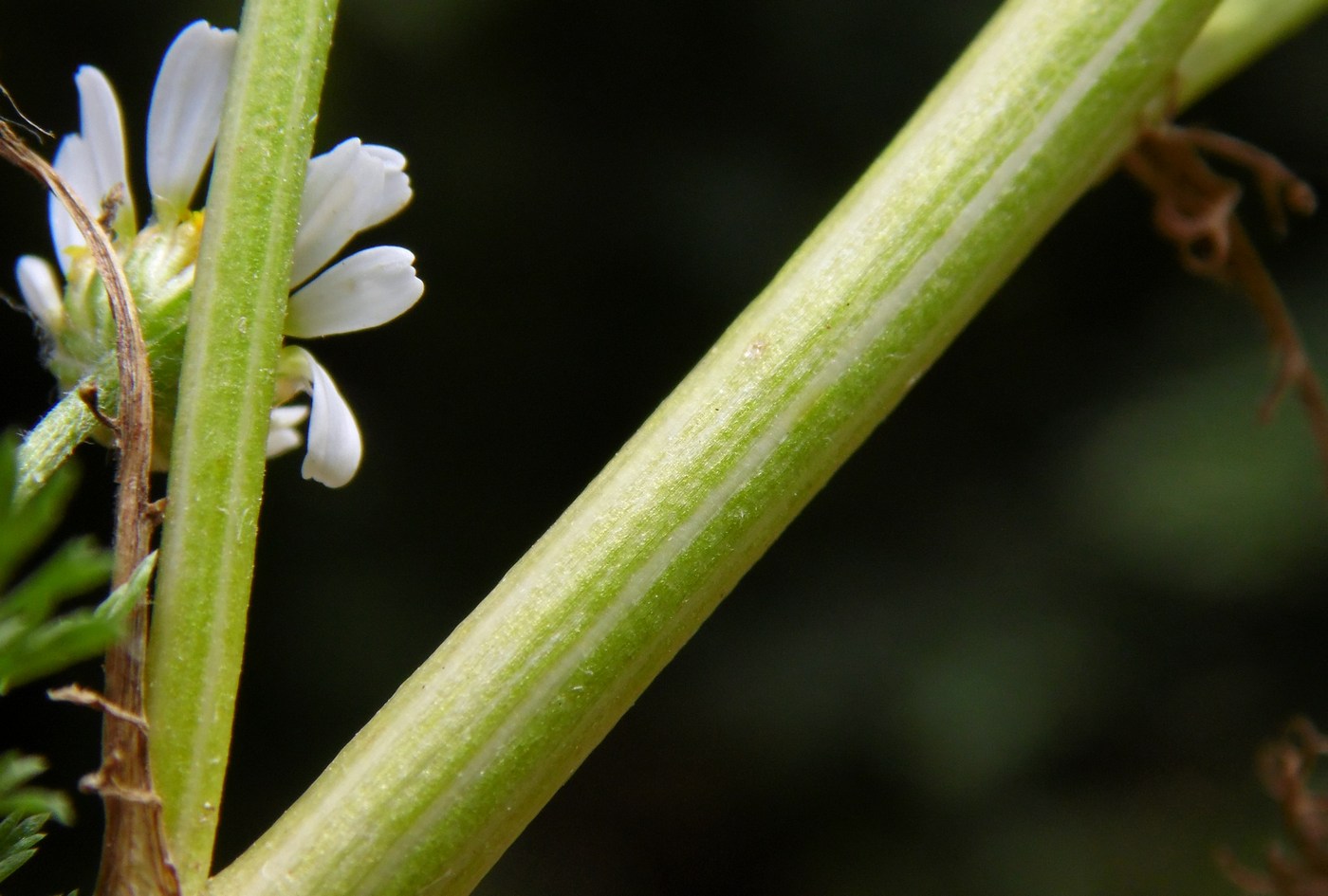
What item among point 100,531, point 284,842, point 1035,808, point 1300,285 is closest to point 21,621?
point 284,842

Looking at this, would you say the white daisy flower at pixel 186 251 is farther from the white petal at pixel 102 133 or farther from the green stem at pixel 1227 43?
the green stem at pixel 1227 43

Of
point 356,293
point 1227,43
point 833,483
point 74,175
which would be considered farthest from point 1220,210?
point 833,483

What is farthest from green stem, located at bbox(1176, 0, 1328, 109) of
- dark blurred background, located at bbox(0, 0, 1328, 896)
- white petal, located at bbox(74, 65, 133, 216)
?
dark blurred background, located at bbox(0, 0, 1328, 896)

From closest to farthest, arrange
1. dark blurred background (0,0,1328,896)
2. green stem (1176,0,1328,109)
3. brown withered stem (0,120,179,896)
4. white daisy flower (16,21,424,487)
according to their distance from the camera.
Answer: brown withered stem (0,120,179,896), white daisy flower (16,21,424,487), green stem (1176,0,1328,109), dark blurred background (0,0,1328,896)

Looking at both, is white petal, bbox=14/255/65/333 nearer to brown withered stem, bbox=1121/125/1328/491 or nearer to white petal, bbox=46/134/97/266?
white petal, bbox=46/134/97/266

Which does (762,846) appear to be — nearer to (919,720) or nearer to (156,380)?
(919,720)

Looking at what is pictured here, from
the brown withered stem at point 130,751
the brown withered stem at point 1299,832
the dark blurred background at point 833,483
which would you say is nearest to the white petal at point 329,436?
the brown withered stem at point 130,751
